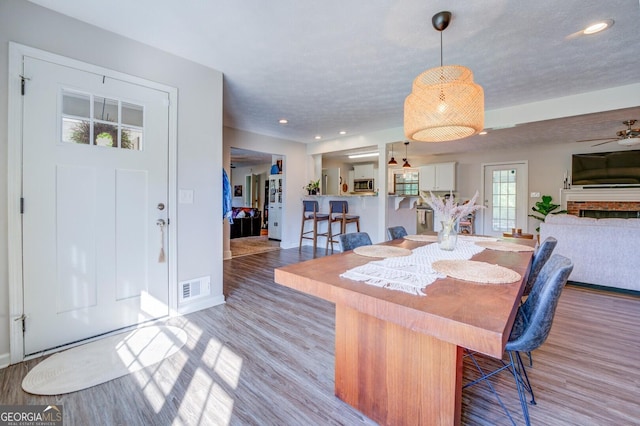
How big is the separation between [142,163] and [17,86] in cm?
80

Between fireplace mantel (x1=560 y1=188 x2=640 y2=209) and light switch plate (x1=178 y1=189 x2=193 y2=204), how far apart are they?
767cm

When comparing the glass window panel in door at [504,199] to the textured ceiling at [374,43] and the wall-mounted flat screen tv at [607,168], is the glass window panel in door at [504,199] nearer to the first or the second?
the wall-mounted flat screen tv at [607,168]

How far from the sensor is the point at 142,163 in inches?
90.0

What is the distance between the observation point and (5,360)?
1.74 m

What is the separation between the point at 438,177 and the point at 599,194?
10.9 ft

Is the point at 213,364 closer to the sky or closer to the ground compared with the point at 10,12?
closer to the ground

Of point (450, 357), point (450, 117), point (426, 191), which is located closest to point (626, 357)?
point (450, 357)

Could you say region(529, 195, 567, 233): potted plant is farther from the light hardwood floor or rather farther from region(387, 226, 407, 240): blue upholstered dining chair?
region(387, 226, 407, 240): blue upholstered dining chair

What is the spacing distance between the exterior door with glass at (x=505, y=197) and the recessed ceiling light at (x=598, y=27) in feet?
18.2

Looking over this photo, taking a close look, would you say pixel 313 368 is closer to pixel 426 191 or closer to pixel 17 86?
pixel 17 86

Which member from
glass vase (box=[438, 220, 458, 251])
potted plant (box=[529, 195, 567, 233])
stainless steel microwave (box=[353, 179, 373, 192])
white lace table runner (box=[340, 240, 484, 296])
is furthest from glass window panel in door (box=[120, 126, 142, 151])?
potted plant (box=[529, 195, 567, 233])

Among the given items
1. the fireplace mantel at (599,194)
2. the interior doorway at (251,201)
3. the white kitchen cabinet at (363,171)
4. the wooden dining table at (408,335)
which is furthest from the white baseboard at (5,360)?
the fireplace mantel at (599,194)

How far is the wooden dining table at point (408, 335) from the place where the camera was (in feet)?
2.73

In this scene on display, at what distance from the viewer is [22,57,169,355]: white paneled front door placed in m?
1.85
